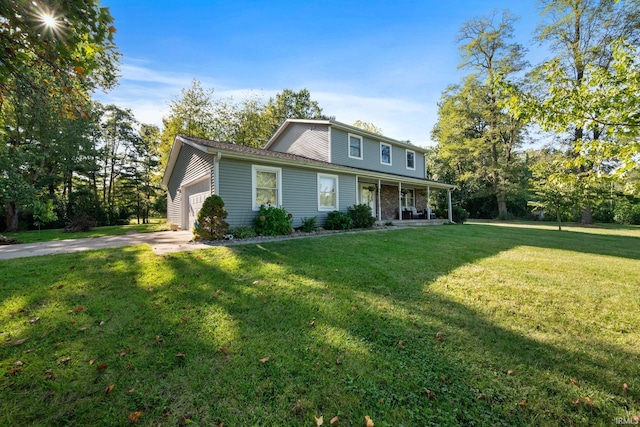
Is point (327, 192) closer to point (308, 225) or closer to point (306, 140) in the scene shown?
point (308, 225)

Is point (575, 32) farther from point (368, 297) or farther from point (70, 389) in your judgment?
point (70, 389)

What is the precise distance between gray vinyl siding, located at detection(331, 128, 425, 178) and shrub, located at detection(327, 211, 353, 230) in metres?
3.91

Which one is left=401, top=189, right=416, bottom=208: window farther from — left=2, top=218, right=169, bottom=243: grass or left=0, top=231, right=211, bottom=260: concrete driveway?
left=2, top=218, right=169, bottom=243: grass

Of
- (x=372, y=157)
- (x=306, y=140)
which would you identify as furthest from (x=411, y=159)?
(x=306, y=140)

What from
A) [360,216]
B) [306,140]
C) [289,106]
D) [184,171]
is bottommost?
[360,216]

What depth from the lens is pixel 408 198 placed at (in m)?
18.5

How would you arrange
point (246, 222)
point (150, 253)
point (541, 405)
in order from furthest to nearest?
point (246, 222)
point (150, 253)
point (541, 405)

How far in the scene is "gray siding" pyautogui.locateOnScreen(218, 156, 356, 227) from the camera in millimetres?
8727

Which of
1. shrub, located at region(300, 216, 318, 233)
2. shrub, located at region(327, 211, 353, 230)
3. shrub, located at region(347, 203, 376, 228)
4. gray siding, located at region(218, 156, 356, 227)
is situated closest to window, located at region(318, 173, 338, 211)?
gray siding, located at region(218, 156, 356, 227)

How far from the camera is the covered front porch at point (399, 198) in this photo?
1536 cm

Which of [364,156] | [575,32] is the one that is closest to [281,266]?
[364,156]

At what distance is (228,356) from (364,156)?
14.0 m

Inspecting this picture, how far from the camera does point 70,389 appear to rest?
2070mm

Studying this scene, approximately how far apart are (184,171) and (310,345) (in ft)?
41.5
